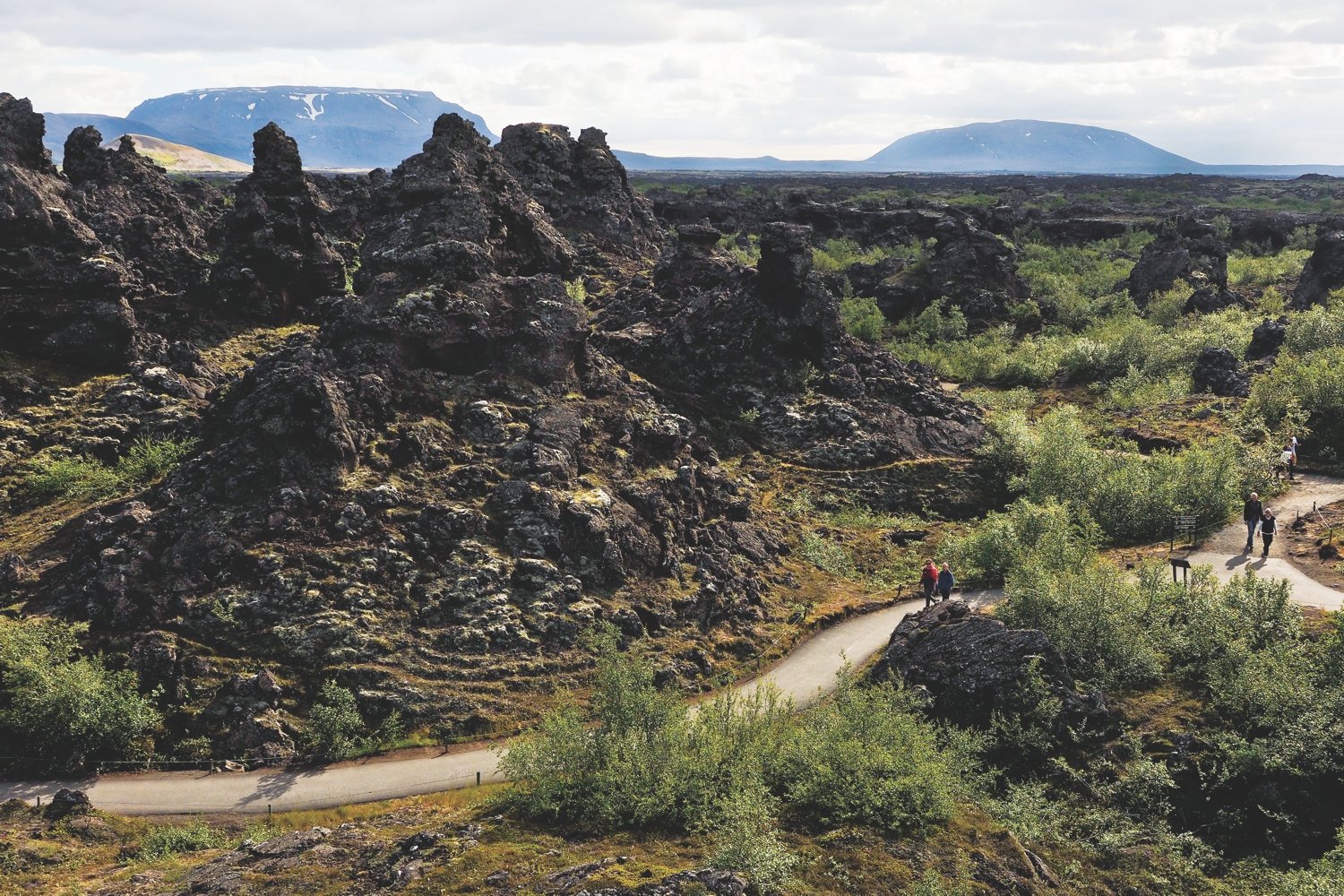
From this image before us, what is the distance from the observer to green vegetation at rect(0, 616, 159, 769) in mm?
28203

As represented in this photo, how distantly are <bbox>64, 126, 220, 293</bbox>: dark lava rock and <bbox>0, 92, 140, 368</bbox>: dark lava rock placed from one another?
8.36m

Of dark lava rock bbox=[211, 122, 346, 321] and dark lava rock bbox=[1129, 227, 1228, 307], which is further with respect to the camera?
dark lava rock bbox=[1129, 227, 1228, 307]

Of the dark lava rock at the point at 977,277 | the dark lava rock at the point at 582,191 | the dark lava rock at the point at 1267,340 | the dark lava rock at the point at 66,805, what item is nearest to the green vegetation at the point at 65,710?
the dark lava rock at the point at 66,805

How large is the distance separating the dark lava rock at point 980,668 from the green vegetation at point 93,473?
31.3 meters

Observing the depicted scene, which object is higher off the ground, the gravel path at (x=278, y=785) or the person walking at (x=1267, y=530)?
the person walking at (x=1267, y=530)

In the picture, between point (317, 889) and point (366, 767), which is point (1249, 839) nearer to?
point (317, 889)

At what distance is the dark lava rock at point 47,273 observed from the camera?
50.3m

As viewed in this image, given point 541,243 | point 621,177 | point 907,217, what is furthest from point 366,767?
point 907,217

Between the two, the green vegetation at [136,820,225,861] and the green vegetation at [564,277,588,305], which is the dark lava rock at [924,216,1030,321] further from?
the green vegetation at [136,820,225,861]

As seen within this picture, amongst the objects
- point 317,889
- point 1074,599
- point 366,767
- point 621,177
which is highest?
point 621,177

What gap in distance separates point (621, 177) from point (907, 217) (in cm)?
6200

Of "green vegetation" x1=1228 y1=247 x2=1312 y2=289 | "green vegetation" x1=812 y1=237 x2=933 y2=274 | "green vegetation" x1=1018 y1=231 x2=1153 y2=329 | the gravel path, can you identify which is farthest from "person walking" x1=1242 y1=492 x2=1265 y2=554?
"green vegetation" x1=1228 y1=247 x2=1312 y2=289

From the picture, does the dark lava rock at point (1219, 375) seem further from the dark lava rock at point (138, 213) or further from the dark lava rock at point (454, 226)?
the dark lava rock at point (138, 213)

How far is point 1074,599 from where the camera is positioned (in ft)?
102
